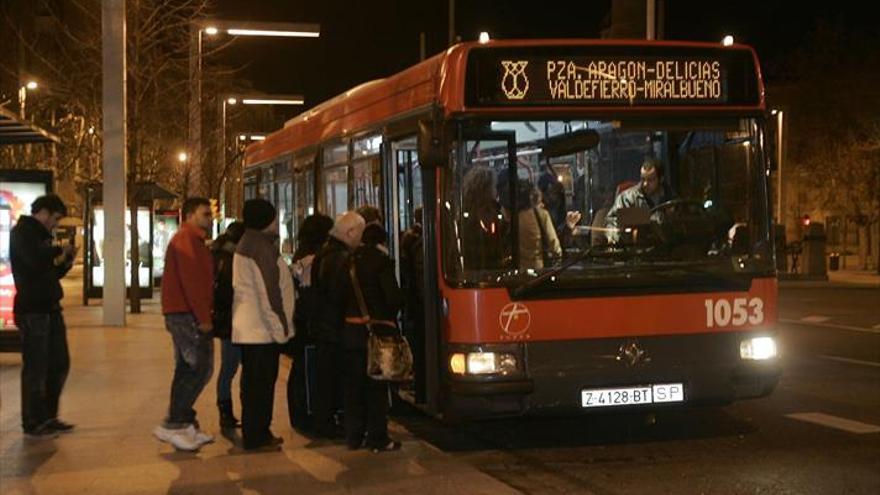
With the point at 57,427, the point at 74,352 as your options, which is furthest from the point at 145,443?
the point at 74,352

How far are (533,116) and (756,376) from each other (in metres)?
2.60

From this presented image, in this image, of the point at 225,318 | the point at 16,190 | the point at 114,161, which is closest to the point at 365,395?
the point at 225,318

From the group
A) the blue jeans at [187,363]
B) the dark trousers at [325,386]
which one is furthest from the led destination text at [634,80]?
the blue jeans at [187,363]

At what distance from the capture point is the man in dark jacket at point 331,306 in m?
8.88

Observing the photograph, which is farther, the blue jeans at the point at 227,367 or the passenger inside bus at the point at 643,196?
the blue jeans at the point at 227,367

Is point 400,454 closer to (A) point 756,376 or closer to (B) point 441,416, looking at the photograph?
(B) point 441,416

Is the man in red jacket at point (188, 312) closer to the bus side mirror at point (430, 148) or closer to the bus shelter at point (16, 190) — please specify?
the bus side mirror at point (430, 148)

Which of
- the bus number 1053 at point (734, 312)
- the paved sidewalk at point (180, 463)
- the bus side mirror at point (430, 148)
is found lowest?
the paved sidewalk at point (180, 463)

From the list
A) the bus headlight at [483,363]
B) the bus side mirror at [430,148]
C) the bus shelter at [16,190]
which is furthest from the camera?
the bus shelter at [16,190]

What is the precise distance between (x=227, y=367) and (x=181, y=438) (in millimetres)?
1200

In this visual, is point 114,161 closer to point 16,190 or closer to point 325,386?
point 16,190

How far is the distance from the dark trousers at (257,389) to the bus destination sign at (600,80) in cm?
248

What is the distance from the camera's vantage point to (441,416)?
8797mm

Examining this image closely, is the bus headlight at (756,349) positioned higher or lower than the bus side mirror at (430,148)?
lower
